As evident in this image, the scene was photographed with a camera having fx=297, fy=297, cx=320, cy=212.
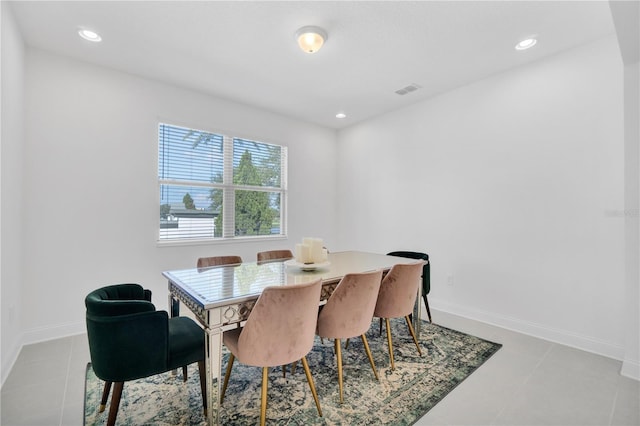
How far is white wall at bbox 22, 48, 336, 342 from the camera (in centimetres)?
287

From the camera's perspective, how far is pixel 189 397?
198 cm

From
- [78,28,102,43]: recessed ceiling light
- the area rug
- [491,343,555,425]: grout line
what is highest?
[78,28,102,43]: recessed ceiling light

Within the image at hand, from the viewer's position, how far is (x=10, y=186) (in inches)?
94.0

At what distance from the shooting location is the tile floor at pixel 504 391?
179 centimetres

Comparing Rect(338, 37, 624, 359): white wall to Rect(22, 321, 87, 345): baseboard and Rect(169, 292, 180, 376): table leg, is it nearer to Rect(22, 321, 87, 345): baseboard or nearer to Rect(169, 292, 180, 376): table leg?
Rect(169, 292, 180, 376): table leg

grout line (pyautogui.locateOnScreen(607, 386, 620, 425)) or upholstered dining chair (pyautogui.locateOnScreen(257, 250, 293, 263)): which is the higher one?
upholstered dining chair (pyautogui.locateOnScreen(257, 250, 293, 263))

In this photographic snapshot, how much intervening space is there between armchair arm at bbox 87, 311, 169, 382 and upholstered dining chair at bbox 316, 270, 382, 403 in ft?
3.29

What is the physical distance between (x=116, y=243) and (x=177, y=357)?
7.25ft

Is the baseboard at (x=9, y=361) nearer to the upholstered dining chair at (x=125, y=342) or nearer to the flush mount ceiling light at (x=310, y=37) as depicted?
the upholstered dining chair at (x=125, y=342)

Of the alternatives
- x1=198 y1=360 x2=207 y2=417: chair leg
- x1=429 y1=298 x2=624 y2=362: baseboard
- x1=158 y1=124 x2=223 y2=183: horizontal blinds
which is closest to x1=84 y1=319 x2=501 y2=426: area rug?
x1=198 y1=360 x2=207 y2=417: chair leg

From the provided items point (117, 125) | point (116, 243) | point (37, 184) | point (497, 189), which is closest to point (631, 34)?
point (497, 189)

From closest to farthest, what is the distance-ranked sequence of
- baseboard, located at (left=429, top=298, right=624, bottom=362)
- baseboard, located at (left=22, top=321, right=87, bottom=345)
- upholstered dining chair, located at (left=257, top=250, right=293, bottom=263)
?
baseboard, located at (left=429, top=298, right=624, bottom=362)
baseboard, located at (left=22, top=321, right=87, bottom=345)
upholstered dining chair, located at (left=257, top=250, right=293, bottom=263)

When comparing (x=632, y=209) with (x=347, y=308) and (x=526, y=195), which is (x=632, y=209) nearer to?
(x=526, y=195)

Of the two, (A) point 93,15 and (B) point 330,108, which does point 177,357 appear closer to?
(A) point 93,15
